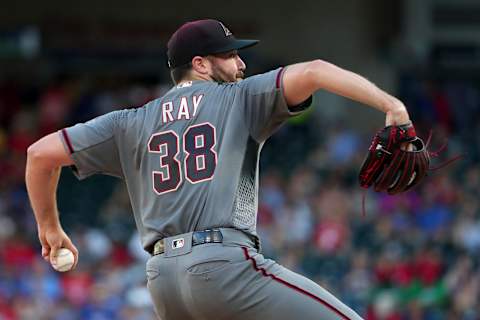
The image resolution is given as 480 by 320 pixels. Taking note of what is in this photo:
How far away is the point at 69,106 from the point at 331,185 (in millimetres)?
4084

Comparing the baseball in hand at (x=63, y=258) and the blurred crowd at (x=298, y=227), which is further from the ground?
the baseball in hand at (x=63, y=258)

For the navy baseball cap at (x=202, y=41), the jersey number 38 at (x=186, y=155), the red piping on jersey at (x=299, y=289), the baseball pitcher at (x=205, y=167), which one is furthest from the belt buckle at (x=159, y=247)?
the navy baseball cap at (x=202, y=41)

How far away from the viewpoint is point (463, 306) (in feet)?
35.3

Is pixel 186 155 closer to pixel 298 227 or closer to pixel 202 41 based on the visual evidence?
pixel 202 41

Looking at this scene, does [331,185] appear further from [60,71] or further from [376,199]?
[60,71]

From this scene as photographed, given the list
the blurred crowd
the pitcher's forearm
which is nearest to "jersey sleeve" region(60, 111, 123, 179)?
the pitcher's forearm

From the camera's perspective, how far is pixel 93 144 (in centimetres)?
425

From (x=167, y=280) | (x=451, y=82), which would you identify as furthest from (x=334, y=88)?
(x=451, y=82)

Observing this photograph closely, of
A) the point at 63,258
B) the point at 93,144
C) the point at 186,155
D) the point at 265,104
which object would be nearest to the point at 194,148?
the point at 186,155

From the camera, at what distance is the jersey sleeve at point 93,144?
13.9 feet

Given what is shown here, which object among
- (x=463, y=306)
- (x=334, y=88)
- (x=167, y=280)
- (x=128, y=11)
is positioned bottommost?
(x=463, y=306)

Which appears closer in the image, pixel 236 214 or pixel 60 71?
pixel 236 214

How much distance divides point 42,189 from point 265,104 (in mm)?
956

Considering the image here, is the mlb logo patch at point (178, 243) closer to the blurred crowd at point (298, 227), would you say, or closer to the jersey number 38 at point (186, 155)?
the jersey number 38 at point (186, 155)
